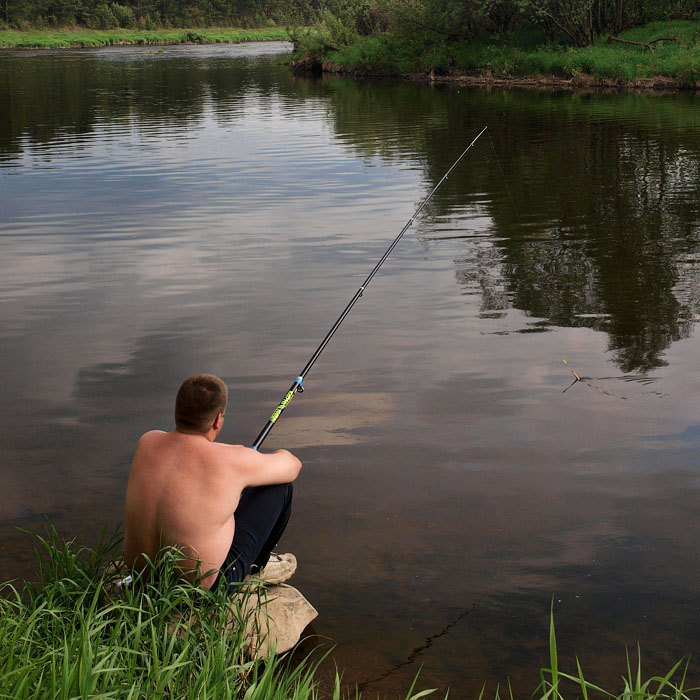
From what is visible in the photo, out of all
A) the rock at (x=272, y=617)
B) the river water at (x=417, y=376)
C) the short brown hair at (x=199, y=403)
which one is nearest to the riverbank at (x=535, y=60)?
the river water at (x=417, y=376)

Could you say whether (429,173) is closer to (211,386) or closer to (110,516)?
(110,516)

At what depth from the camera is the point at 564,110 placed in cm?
2608

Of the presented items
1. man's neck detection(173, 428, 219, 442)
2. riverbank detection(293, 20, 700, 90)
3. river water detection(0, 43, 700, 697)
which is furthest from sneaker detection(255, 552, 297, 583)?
riverbank detection(293, 20, 700, 90)

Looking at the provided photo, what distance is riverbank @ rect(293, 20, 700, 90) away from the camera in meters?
33.4

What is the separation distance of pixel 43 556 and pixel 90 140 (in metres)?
19.4

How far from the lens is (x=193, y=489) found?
3.23 metres

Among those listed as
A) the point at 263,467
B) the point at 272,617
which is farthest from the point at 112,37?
the point at 272,617

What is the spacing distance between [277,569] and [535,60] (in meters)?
38.3

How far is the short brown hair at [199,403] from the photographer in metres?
3.26

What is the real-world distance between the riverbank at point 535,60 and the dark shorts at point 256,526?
1258 inches

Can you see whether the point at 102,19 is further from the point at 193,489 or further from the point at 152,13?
the point at 193,489

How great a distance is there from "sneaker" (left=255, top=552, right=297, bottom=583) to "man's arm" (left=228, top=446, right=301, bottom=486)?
41cm

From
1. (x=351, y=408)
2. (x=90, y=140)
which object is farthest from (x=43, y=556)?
(x=90, y=140)

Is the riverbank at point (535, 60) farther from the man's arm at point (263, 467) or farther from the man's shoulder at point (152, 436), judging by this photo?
the man's shoulder at point (152, 436)
